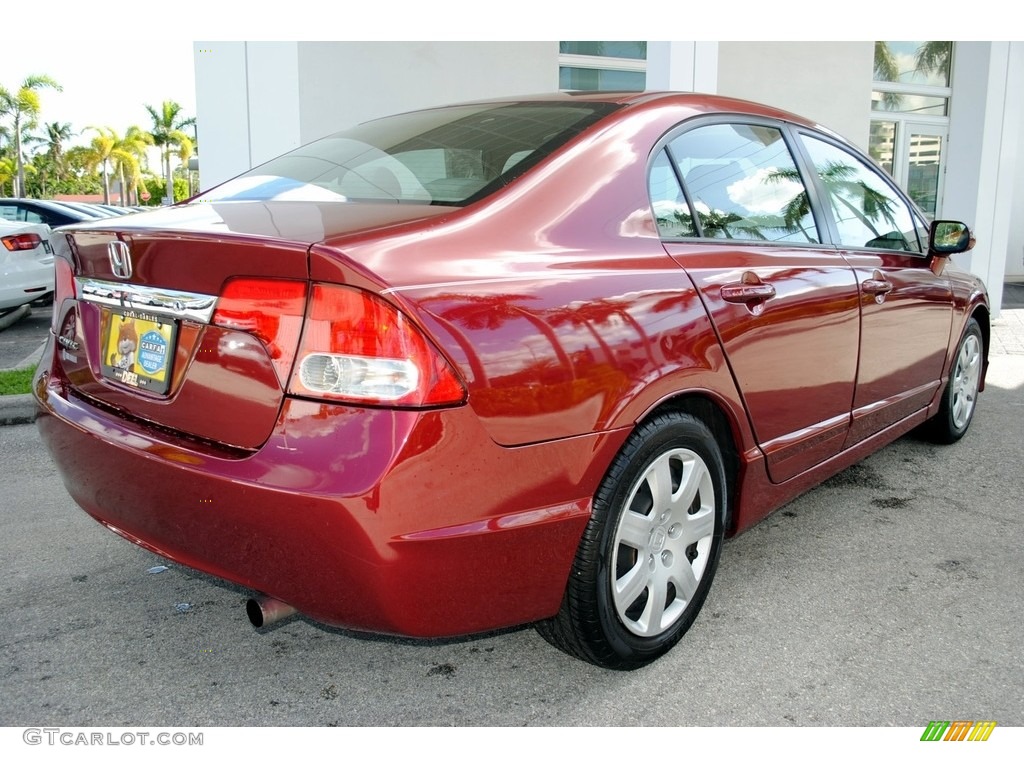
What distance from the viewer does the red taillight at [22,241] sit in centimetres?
909

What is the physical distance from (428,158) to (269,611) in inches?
50.9

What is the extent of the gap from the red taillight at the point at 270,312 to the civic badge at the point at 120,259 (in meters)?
0.37

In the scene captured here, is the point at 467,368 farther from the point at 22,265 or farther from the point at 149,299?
the point at 22,265

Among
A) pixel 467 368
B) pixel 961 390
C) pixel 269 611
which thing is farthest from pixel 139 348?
pixel 961 390

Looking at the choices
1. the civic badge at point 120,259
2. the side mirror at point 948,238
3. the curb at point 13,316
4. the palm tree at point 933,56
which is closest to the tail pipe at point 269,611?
the civic badge at point 120,259

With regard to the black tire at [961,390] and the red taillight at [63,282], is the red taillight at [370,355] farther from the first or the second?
the black tire at [961,390]

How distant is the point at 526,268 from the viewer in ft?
6.65

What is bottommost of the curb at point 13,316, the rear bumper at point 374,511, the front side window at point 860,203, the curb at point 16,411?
the curb at point 13,316

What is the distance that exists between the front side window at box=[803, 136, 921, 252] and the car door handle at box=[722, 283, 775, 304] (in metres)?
0.78

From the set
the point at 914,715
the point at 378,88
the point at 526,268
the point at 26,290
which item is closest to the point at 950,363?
the point at 914,715

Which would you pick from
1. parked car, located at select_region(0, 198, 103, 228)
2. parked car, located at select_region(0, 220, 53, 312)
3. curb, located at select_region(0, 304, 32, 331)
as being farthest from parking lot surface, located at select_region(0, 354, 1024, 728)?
parked car, located at select_region(0, 198, 103, 228)

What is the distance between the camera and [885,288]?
3365mm

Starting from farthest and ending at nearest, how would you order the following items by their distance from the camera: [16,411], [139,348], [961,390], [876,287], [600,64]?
[600,64]
[16,411]
[961,390]
[876,287]
[139,348]

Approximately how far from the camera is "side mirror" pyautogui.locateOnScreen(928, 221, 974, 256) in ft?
12.7
